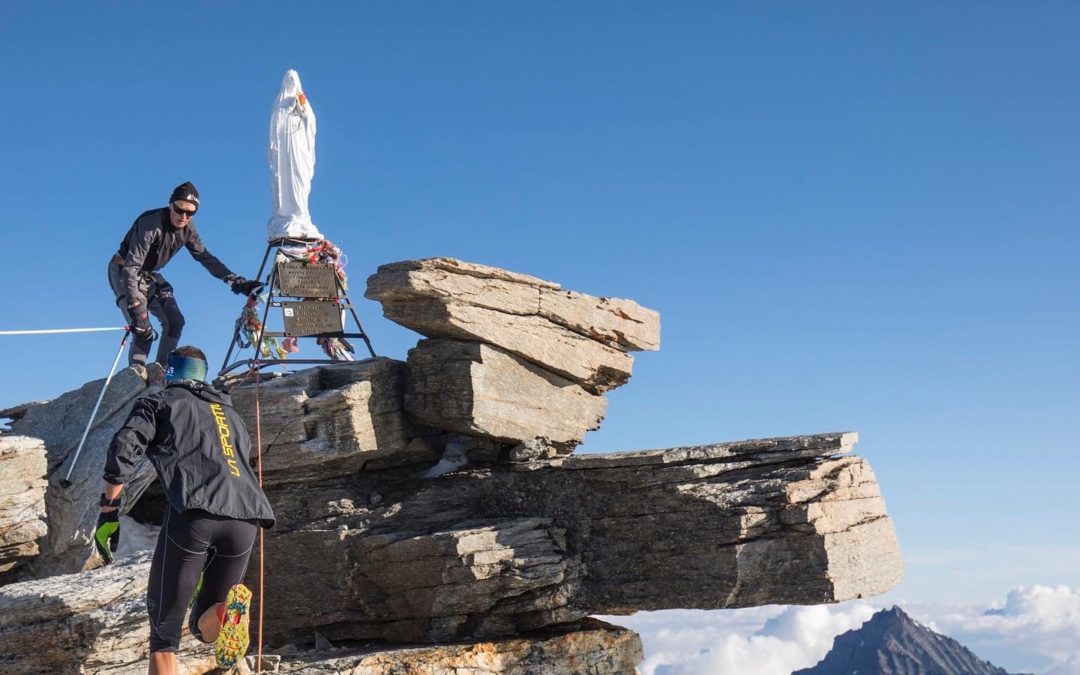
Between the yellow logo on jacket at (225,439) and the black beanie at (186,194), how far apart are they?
Answer: 7346 mm

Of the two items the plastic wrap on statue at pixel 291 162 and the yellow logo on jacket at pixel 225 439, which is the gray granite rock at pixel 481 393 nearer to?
the plastic wrap on statue at pixel 291 162

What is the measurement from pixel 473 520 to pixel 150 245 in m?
7.73

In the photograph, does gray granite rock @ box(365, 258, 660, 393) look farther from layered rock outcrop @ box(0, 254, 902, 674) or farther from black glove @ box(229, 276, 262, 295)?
black glove @ box(229, 276, 262, 295)

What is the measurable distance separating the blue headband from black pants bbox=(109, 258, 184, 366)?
23.8 feet

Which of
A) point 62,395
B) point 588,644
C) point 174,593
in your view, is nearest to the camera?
point 174,593

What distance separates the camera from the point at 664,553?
14.4 meters

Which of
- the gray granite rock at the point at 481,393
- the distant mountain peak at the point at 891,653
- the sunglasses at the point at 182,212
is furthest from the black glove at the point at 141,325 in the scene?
the distant mountain peak at the point at 891,653

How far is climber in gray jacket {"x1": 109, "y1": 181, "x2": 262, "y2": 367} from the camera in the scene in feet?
54.7

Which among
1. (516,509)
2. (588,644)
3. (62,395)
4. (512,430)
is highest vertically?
(62,395)

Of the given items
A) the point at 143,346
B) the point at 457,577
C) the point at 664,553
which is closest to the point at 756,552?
the point at 664,553

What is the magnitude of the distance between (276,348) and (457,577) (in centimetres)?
575

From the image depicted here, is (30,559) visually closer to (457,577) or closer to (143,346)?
(143,346)

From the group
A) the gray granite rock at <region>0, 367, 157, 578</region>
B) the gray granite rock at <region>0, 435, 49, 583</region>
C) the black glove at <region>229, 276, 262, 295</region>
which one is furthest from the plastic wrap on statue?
the gray granite rock at <region>0, 435, 49, 583</region>

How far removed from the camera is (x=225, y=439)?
33.2 feet
